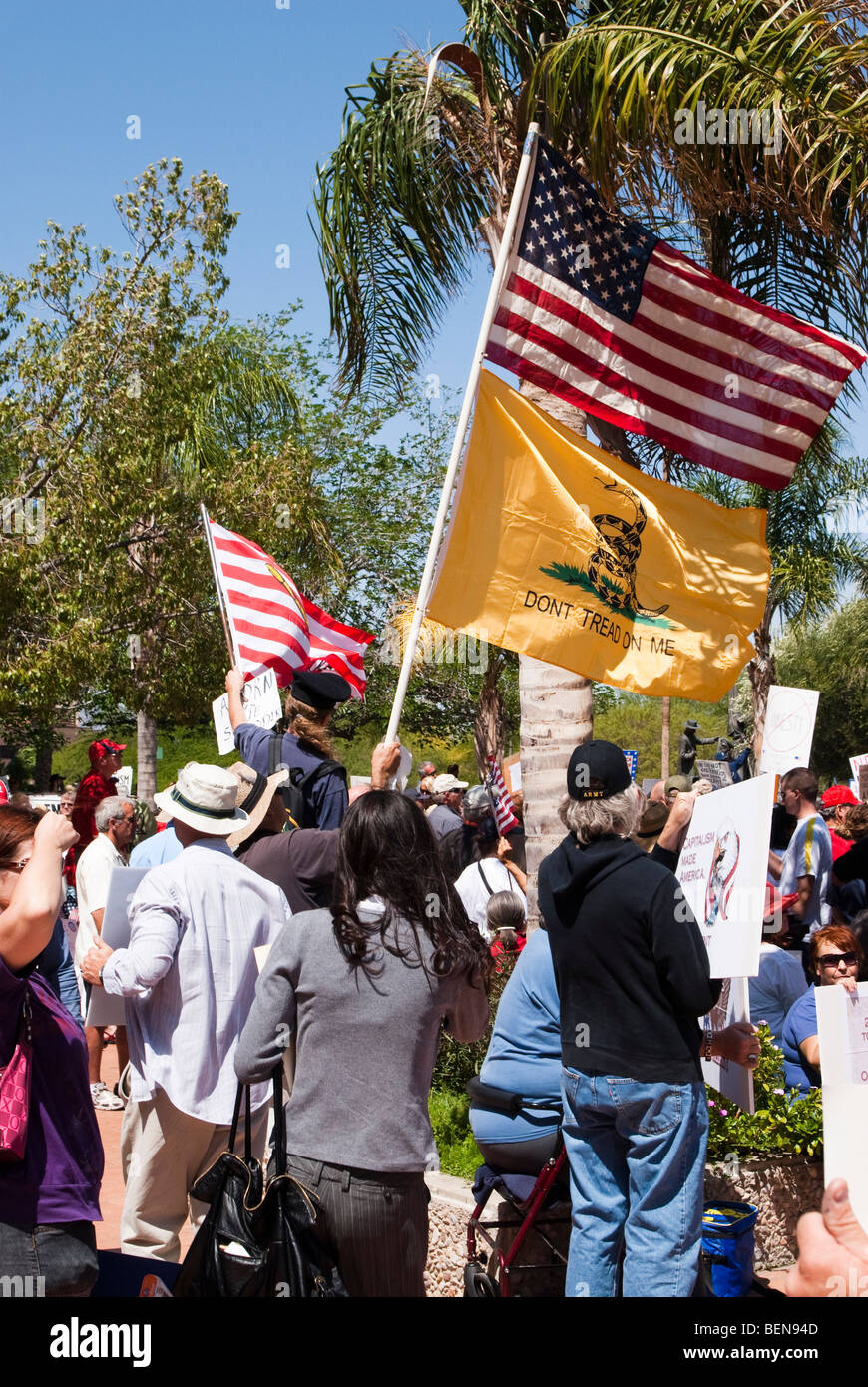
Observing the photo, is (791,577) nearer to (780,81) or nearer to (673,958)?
(780,81)

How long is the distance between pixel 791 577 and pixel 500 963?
2267 cm

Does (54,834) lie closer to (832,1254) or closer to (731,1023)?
(832,1254)

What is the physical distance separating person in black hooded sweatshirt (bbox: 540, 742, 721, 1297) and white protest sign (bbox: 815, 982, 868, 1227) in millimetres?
365

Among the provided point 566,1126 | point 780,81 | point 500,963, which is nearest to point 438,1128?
point 500,963

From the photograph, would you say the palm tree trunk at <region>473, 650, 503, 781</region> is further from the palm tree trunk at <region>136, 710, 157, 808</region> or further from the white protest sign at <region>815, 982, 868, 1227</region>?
the white protest sign at <region>815, 982, 868, 1227</region>

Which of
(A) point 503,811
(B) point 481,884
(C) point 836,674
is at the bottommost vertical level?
(B) point 481,884

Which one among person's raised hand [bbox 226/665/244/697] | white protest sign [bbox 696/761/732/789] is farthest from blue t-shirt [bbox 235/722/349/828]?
white protest sign [bbox 696/761/732/789]

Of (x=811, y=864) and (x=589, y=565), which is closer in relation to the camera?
(x=589, y=565)

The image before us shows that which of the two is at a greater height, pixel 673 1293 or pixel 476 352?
pixel 476 352

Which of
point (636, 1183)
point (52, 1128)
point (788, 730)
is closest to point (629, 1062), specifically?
point (636, 1183)

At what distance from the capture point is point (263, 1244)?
333 cm

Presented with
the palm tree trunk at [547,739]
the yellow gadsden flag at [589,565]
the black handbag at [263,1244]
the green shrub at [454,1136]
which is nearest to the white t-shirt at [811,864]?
the palm tree trunk at [547,739]

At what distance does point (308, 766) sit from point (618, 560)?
1.73 metres

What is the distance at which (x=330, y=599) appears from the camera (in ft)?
93.2
